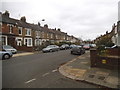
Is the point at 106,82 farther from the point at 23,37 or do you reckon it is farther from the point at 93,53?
the point at 23,37

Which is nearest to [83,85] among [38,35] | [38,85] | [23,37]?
[38,85]

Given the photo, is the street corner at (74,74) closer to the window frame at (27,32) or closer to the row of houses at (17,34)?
the row of houses at (17,34)

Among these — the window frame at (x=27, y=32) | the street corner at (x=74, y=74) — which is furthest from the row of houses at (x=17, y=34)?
the street corner at (x=74, y=74)

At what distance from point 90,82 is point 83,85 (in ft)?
1.75

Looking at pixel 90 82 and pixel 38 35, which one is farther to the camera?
pixel 38 35

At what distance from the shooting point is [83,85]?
5703 mm

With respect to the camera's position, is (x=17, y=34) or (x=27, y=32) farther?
(x=27, y=32)

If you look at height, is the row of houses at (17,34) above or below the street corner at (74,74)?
above

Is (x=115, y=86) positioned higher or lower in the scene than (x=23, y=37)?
lower

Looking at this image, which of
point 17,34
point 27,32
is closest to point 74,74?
point 17,34

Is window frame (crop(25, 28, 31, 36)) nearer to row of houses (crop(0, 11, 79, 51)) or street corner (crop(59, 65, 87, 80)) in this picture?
row of houses (crop(0, 11, 79, 51))

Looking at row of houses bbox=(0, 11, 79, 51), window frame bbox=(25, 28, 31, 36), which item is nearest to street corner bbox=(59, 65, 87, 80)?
row of houses bbox=(0, 11, 79, 51)

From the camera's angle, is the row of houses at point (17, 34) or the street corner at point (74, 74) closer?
the street corner at point (74, 74)

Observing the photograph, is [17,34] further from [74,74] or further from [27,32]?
[74,74]
